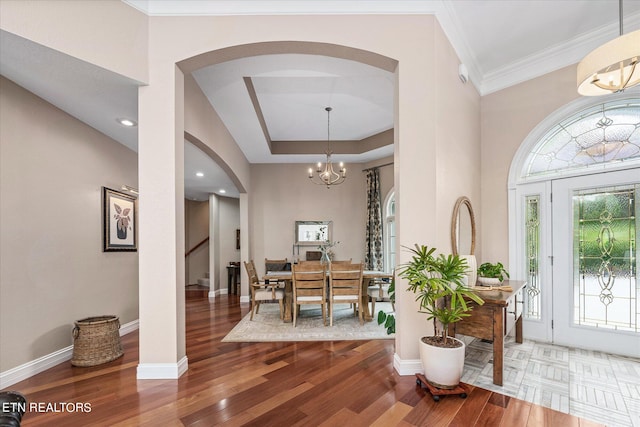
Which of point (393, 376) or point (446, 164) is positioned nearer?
point (393, 376)

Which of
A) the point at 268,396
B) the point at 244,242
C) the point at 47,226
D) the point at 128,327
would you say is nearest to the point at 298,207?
the point at 244,242

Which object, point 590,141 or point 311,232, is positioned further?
point 311,232

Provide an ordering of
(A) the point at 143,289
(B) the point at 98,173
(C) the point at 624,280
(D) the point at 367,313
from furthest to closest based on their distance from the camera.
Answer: (D) the point at 367,313
(B) the point at 98,173
(C) the point at 624,280
(A) the point at 143,289

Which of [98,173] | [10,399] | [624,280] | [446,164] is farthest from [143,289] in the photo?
[624,280]

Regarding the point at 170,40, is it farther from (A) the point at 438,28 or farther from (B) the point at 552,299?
(B) the point at 552,299

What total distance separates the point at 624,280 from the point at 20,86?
606 centimetres

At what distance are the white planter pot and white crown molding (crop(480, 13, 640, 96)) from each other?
3.27 meters

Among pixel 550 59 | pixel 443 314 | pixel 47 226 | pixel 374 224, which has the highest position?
pixel 550 59

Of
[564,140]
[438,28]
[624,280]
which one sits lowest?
[624,280]

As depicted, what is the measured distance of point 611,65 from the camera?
6.19 feet

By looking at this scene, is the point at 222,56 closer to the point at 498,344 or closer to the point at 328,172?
the point at 328,172

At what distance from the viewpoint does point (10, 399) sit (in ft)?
3.37

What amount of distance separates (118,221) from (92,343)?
1679 millimetres

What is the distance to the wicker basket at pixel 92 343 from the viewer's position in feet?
9.57
